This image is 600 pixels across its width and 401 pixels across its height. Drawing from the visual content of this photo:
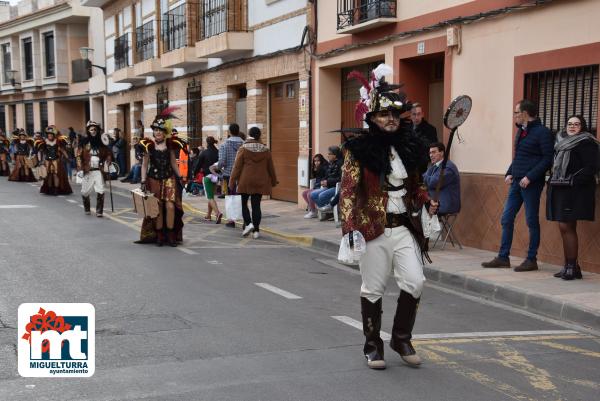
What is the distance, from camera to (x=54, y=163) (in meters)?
19.5

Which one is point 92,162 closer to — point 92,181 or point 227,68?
point 92,181

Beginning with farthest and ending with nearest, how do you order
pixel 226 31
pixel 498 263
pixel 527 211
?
pixel 226 31 → pixel 498 263 → pixel 527 211

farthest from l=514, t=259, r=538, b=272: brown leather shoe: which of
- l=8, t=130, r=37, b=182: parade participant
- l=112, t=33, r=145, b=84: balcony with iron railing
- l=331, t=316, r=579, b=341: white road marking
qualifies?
l=8, t=130, r=37, b=182: parade participant

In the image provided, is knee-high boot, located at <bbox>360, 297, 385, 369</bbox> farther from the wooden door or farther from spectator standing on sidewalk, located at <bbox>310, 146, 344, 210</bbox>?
the wooden door

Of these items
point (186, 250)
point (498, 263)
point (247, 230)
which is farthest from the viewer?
point (247, 230)

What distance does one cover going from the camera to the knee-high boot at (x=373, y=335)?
5.11 meters

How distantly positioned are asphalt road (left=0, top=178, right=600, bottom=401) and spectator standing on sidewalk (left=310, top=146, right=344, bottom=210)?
327cm

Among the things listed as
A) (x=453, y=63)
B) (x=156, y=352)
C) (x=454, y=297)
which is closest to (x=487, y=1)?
(x=453, y=63)

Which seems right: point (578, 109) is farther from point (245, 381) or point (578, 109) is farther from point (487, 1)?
point (245, 381)

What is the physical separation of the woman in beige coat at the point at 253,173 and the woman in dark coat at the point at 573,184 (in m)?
5.16

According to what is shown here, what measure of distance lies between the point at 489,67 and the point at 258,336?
247 inches

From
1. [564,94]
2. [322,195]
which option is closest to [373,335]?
[564,94]

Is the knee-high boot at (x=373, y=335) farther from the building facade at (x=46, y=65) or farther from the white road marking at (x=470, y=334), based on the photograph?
the building facade at (x=46, y=65)

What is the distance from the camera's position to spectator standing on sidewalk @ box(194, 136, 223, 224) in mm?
14164
